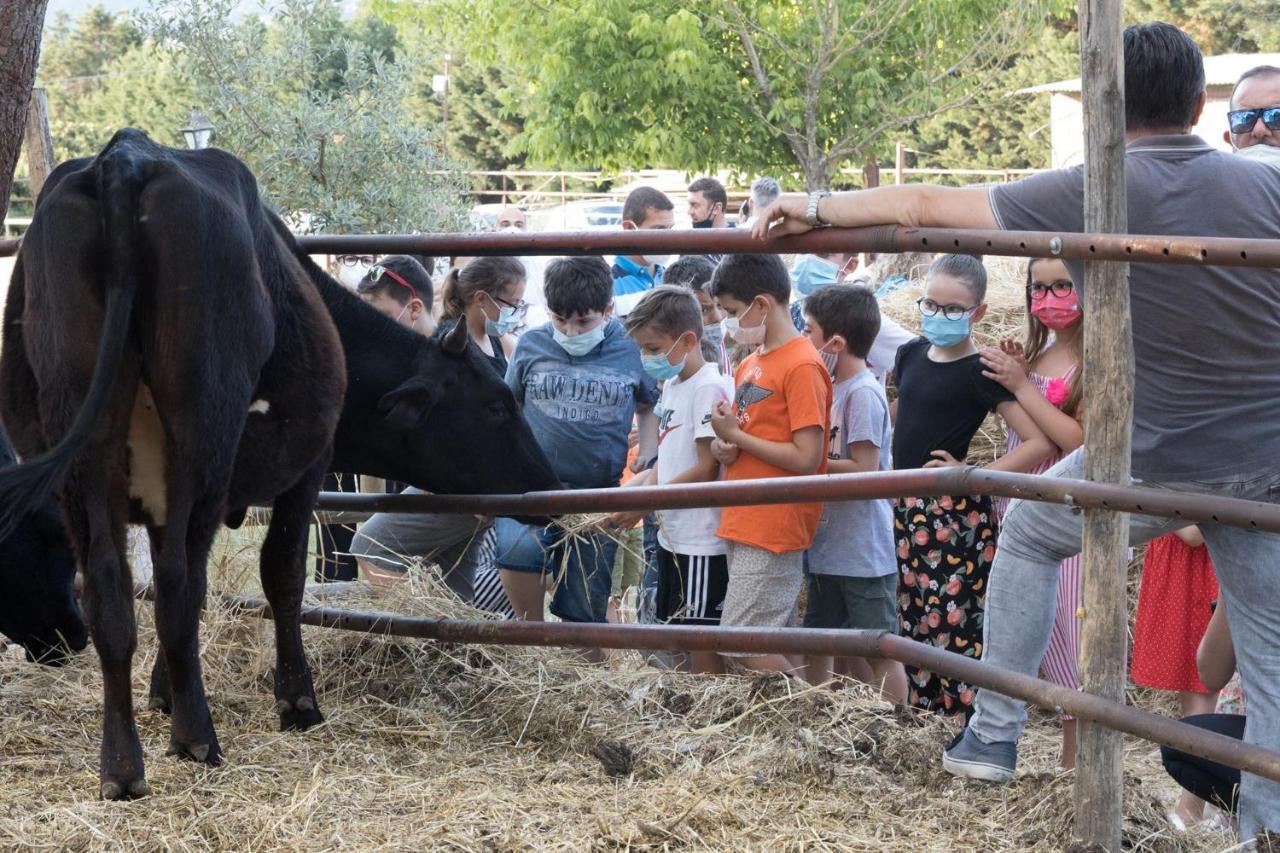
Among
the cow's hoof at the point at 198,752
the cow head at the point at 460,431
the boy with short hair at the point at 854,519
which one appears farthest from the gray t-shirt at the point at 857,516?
the cow's hoof at the point at 198,752

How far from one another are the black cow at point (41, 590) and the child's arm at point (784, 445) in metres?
2.11

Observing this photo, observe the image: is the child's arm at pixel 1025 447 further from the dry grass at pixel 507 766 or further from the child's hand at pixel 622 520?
the child's hand at pixel 622 520

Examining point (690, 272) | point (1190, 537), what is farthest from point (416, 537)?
point (1190, 537)

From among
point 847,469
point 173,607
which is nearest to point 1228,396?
point 847,469

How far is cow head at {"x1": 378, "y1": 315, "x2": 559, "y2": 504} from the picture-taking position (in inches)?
176

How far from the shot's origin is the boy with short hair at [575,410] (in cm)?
493

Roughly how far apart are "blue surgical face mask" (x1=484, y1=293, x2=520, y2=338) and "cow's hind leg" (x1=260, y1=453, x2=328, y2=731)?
1.50 meters

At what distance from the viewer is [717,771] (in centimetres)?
335

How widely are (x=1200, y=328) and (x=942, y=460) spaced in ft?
5.56

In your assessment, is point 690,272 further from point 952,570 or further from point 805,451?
point 952,570

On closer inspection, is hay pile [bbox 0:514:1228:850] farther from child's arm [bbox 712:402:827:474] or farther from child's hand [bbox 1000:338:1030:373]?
child's hand [bbox 1000:338:1030:373]

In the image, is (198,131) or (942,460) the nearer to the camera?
(942,460)

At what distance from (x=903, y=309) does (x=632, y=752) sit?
14.4 feet

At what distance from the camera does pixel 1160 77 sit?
9.77 ft
